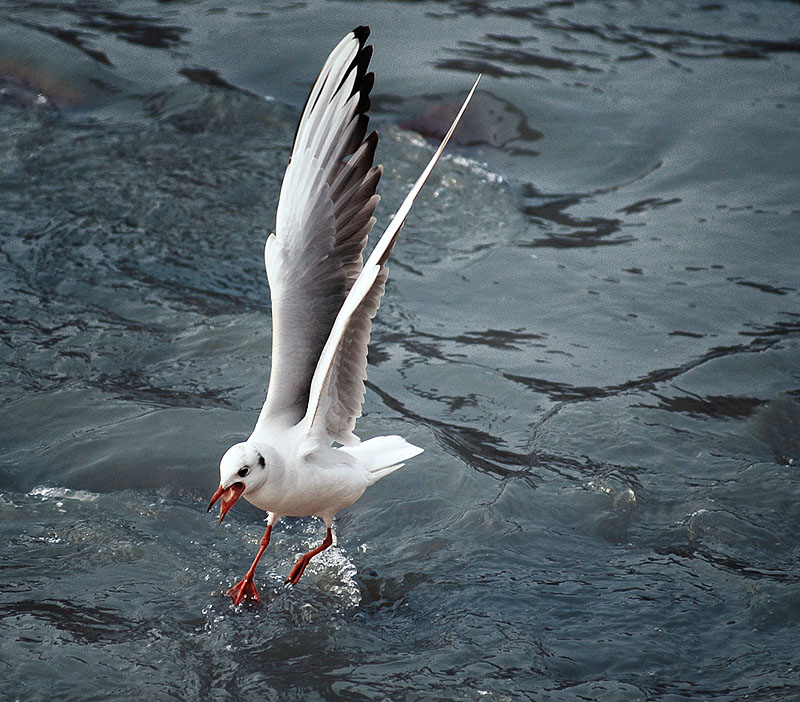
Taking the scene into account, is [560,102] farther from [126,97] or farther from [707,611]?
[707,611]

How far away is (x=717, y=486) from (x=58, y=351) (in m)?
4.07

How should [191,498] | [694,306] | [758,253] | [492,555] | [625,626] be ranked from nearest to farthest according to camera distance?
[625,626], [492,555], [191,498], [694,306], [758,253]

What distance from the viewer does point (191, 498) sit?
543 cm

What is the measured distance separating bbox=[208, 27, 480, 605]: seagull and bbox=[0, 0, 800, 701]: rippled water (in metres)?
0.65

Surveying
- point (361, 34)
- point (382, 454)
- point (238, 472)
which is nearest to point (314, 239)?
point (361, 34)

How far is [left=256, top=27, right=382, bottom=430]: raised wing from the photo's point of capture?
4.50m

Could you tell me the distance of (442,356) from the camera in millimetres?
6910

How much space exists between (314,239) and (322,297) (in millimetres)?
259

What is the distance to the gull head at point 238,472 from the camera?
4.03 m

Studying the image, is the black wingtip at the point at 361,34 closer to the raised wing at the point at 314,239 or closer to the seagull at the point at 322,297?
the seagull at the point at 322,297

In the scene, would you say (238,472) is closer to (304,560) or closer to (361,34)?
(304,560)

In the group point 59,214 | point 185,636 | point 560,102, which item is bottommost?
point 185,636

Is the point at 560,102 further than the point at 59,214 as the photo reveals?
Yes

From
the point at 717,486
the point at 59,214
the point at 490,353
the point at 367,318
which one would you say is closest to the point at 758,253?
the point at 490,353
